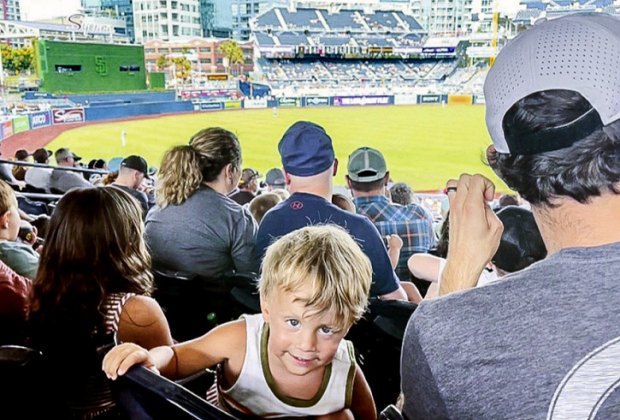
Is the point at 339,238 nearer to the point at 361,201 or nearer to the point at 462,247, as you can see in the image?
the point at 462,247

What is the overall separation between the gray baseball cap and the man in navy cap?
3.20 feet

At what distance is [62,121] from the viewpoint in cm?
1766

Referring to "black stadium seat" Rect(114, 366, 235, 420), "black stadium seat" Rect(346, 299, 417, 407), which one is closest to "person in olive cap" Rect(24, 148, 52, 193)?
"black stadium seat" Rect(346, 299, 417, 407)

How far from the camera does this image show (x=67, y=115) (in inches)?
703

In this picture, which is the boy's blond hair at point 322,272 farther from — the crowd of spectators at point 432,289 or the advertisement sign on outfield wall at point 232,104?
the advertisement sign on outfield wall at point 232,104

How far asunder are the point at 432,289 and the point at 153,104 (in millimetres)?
20465

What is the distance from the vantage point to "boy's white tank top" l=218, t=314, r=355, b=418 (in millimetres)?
1021

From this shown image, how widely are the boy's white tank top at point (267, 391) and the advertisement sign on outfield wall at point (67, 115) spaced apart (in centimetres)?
1814

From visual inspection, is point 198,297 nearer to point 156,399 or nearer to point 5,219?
point 5,219

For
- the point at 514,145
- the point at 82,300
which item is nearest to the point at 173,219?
the point at 82,300

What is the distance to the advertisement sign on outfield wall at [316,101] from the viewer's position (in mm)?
24777

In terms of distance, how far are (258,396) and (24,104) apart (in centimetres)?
1826

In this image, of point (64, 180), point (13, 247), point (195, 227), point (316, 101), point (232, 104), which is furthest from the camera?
point (316, 101)

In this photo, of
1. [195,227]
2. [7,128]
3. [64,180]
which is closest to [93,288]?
[195,227]
